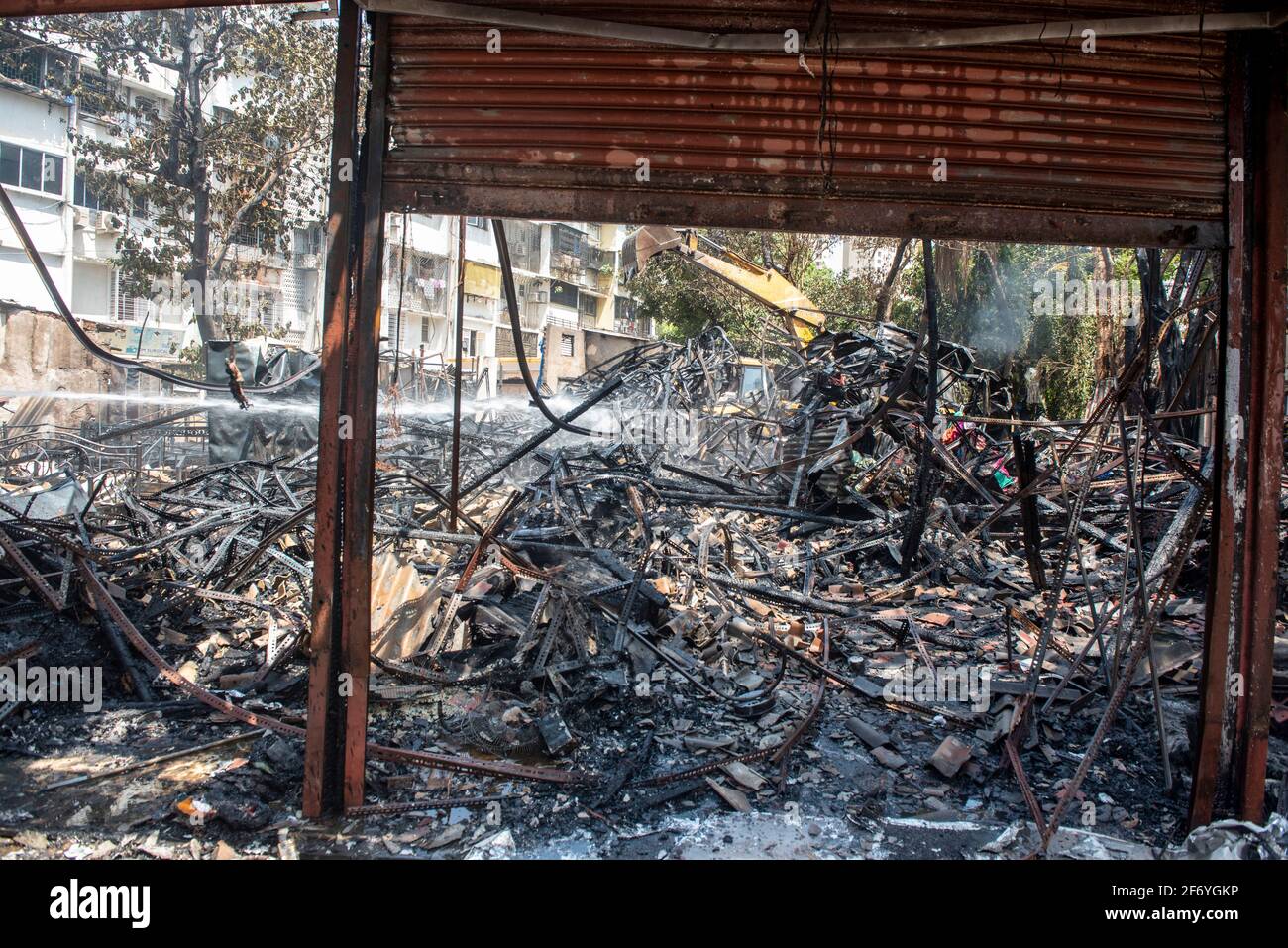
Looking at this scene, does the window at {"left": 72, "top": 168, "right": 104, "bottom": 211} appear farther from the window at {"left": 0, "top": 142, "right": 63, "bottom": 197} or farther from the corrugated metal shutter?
the corrugated metal shutter

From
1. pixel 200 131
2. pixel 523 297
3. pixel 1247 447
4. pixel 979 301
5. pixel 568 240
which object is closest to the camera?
pixel 1247 447

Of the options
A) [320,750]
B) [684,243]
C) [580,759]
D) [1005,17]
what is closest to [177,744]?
[320,750]

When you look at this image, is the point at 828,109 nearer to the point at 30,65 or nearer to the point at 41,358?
the point at 41,358

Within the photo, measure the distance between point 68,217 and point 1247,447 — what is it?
111 feet

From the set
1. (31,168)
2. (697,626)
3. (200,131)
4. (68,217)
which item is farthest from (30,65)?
(697,626)

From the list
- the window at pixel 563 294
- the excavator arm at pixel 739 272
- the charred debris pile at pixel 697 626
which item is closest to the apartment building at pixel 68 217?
the excavator arm at pixel 739 272

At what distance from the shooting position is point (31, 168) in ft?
87.1

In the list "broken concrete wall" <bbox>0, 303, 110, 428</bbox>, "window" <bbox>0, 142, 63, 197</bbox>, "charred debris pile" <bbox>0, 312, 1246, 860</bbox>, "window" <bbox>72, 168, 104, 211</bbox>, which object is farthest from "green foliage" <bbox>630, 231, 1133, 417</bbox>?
"window" <bbox>0, 142, 63, 197</bbox>

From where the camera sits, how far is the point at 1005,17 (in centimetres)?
320

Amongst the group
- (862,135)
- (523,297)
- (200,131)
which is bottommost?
(862,135)

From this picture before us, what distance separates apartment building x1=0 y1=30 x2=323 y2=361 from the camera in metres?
24.2

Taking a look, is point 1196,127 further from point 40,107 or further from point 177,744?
point 40,107
